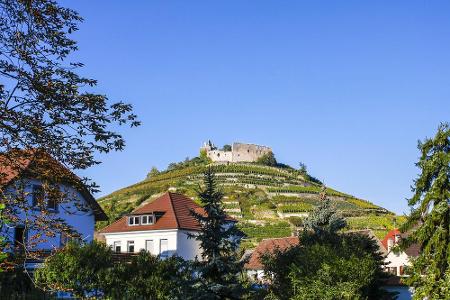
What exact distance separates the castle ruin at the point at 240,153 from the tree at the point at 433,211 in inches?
4744

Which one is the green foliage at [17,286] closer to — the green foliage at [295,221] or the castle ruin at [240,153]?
the green foliage at [295,221]

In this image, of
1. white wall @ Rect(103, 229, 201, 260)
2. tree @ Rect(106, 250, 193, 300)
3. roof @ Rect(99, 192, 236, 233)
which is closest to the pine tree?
tree @ Rect(106, 250, 193, 300)

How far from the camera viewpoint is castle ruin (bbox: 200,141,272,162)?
143 m

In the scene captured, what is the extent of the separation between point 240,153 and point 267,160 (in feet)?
26.0

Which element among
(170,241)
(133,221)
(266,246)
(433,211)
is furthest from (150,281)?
(266,246)

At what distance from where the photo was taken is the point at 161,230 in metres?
37.6

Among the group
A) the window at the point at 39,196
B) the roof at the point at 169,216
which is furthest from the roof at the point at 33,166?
the roof at the point at 169,216

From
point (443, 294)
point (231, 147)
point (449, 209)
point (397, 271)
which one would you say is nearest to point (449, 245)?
point (449, 209)

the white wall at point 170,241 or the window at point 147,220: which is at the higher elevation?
the window at point 147,220

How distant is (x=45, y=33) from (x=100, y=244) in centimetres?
1565

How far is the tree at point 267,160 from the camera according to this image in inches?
5645

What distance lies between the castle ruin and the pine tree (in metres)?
121

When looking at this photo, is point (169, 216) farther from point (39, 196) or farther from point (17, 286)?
point (39, 196)

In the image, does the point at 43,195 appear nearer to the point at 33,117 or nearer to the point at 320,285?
the point at 33,117
